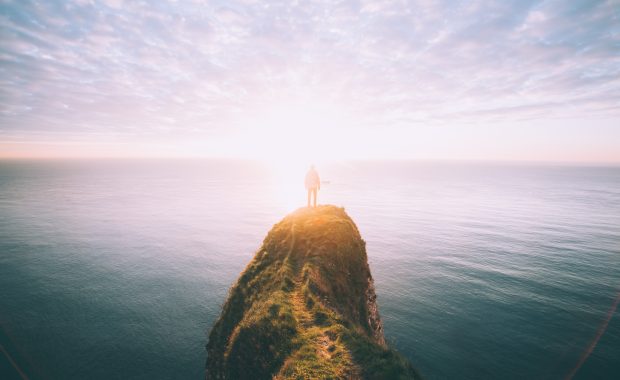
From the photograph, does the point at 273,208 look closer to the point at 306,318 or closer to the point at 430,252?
the point at 430,252

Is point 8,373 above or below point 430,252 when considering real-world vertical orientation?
below

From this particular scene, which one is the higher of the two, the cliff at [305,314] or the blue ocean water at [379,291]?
the cliff at [305,314]

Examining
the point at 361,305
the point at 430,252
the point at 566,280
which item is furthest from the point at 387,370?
the point at 430,252

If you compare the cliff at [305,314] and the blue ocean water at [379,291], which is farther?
the blue ocean water at [379,291]

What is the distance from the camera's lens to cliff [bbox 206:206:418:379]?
42.0 feet

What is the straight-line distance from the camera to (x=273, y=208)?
13675cm

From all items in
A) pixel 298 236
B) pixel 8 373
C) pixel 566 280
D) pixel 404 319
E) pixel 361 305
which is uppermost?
pixel 298 236

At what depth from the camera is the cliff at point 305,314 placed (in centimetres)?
1279

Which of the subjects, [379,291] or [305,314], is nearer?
[305,314]

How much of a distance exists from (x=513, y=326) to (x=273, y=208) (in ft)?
352

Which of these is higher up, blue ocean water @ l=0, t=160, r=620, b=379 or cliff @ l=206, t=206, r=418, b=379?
cliff @ l=206, t=206, r=418, b=379

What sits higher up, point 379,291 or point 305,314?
point 305,314

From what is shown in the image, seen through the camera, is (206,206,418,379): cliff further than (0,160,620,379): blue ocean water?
No

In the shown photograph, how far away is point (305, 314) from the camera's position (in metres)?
16.1
